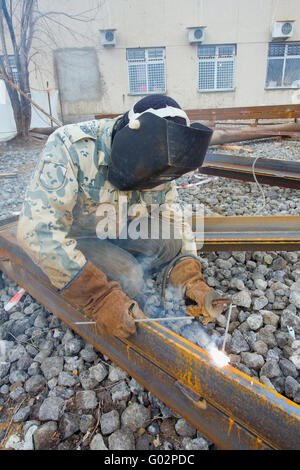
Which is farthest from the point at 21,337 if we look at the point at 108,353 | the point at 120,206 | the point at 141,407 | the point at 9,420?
the point at 120,206

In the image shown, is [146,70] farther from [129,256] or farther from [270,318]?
[270,318]

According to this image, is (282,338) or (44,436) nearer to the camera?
(44,436)

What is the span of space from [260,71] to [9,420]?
15.3 meters

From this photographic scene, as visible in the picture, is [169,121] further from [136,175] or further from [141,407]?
[141,407]

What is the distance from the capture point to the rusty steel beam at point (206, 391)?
1092 millimetres

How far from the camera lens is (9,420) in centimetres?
154

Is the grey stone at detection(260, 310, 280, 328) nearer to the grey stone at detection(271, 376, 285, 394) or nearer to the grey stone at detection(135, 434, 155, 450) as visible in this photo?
the grey stone at detection(271, 376, 285, 394)

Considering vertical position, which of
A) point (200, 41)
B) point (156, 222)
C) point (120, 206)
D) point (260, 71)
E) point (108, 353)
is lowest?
point (108, 353)

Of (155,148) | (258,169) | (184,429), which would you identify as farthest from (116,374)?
(258,169)

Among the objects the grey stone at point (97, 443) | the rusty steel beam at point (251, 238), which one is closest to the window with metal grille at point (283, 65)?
the rusty steel beam at point (251, 238)

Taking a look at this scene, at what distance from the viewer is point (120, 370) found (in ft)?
5.74

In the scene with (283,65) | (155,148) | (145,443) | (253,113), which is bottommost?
(145,443)

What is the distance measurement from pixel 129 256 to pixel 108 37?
13348mm

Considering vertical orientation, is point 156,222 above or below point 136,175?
below
